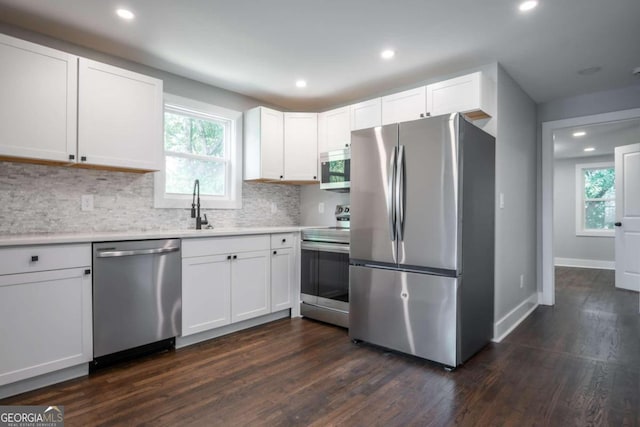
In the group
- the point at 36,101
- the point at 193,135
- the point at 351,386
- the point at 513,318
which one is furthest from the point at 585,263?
the point at 36,101

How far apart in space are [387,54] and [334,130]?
3.72 feet

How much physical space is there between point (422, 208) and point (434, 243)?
0.87ft

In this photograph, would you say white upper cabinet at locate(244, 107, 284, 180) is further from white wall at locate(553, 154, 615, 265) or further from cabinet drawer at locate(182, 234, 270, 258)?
white wall at locate(553, 154, 615, 265)

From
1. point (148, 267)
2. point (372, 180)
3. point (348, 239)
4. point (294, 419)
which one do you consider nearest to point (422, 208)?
point (372, 180)

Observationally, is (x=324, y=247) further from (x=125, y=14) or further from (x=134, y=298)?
(x=125, y=14)

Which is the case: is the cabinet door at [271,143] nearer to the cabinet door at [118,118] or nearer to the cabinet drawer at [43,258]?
the cabinet door at [118,118]

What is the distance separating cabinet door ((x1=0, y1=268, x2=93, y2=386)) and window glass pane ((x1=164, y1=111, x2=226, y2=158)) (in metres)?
1.61

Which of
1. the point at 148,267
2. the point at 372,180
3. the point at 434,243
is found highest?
the point at 372,180

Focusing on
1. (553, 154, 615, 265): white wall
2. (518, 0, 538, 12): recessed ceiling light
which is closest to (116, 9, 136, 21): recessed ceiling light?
(518, 0, 538, 12): recessed ceiling light

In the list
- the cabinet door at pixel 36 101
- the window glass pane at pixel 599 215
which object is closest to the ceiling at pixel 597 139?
the window glass pane at pixel 599 215

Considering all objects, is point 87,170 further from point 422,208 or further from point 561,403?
point 561,403

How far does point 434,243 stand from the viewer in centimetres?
246

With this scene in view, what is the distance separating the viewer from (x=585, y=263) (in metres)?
7.25

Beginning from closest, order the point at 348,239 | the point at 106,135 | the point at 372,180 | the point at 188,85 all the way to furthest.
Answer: the point at 106,135, the point at 372,180, the point at 348,239, the point at 188,85
